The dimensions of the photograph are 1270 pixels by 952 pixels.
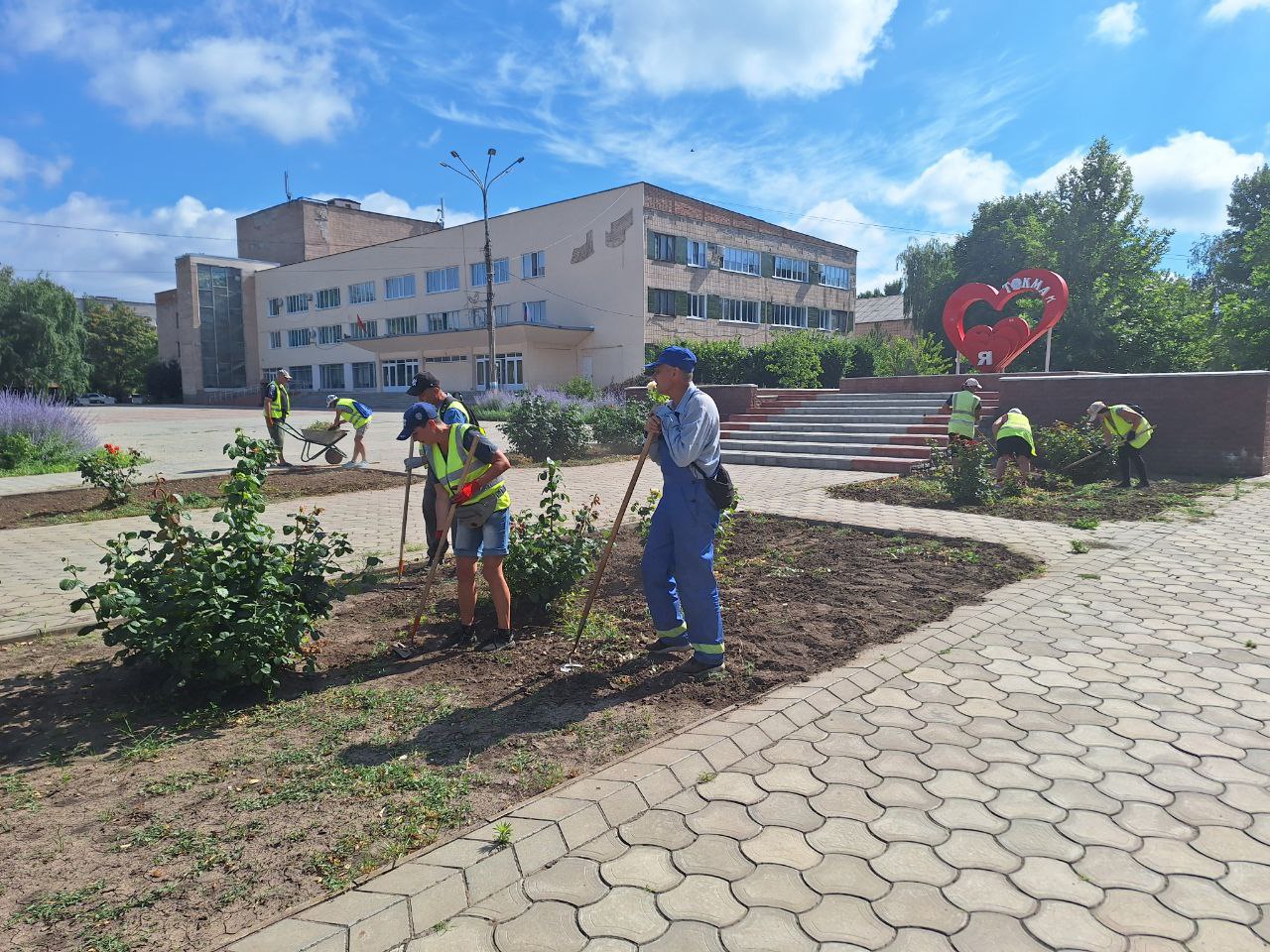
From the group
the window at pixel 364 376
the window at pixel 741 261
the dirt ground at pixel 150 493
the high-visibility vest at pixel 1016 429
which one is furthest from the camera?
the window at pixel 364 376

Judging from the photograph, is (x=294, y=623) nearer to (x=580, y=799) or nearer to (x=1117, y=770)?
(x=580, y=799)

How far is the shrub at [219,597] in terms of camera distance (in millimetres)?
3439

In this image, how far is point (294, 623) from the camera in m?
3.74

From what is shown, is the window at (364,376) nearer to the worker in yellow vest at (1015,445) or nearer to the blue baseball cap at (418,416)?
the worker in yellow vest at (1015,445)

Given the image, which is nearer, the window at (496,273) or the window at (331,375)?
the window at (496,273)

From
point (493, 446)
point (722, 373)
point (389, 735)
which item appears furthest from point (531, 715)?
point (722, 373)

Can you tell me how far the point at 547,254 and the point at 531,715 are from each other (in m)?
Answer: 41.0

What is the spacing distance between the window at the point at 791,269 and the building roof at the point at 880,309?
1481cm

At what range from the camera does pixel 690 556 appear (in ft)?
12.7

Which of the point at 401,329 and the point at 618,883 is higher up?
the point at 401,329

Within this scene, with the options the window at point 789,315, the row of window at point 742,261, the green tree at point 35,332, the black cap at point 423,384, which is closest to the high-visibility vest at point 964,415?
the black cap at point 423,384

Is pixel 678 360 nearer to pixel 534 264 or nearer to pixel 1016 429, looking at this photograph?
pixel 1016 429

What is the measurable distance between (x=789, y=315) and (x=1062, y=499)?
129 feet

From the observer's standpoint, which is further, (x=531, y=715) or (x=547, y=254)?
(x=547, y=254)
